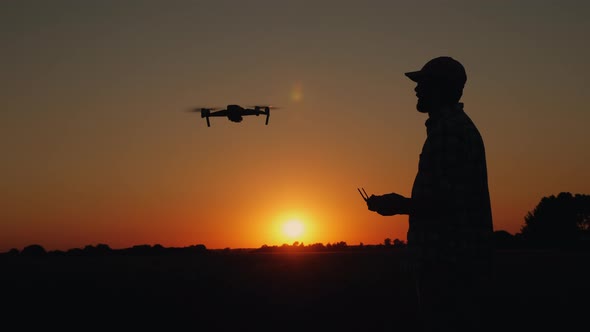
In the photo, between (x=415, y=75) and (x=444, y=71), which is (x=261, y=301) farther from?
(x=444, y=71)

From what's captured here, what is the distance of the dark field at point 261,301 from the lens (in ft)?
36.5

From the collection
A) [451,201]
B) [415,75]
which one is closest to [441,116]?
[415,75]

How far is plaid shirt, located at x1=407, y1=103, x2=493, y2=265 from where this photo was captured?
4.86 m

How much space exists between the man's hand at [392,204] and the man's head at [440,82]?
0.82m

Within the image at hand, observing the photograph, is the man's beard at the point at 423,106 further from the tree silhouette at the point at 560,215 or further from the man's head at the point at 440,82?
the tree silhouette at the point at 560,215

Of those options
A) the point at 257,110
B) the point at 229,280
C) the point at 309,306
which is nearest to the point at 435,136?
the point at 309,306

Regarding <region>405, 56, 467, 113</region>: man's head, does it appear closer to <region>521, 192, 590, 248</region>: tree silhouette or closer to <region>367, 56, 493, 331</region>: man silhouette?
<region>367, 56, 493, 331</region>: man silhouette

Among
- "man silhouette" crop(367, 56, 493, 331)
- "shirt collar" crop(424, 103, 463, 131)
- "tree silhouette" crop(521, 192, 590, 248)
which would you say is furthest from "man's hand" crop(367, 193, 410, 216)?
"tree silhouette" crop(521, 192, 590, 248)

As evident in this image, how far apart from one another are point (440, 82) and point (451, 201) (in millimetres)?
959

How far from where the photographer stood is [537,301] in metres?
13.1

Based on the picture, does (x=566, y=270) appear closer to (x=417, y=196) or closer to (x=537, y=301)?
(x=537, y=301)

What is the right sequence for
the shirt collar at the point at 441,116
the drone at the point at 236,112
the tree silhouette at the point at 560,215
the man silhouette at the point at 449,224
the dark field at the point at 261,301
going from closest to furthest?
the man silhouette at the point at 449,224 < the shirt collar at the point at 441,116 < the dark field at the point at 261,301 < the drone at the point at 236,112 < the tree silhouette at the point at 560,215

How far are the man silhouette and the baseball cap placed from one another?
0.42 m

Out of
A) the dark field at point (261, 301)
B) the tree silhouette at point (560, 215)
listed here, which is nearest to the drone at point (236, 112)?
the dark field at point (261, 301)
